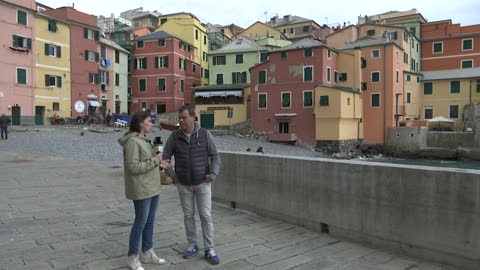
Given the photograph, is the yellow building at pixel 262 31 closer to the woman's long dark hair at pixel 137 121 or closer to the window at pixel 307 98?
the window at pixel 307 98

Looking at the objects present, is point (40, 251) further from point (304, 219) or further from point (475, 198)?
point (475, 198)

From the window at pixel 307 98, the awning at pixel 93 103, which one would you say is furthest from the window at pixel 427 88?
the awning at pixel 93 103

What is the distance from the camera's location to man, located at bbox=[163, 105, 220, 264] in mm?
4555

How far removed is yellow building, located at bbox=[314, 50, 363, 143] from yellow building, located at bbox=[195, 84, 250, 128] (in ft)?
32.9

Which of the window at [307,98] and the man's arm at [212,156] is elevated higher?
the window at [307,98]

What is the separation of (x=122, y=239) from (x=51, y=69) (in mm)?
39915

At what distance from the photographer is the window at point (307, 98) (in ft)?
135

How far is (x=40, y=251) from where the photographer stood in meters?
4.80

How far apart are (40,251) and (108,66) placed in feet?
150

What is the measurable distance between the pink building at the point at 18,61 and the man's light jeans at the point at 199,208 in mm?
36832

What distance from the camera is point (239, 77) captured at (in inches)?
2036

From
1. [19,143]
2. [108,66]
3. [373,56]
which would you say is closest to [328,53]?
[373,56]

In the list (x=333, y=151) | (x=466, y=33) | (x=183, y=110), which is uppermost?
(x=466, y=33)

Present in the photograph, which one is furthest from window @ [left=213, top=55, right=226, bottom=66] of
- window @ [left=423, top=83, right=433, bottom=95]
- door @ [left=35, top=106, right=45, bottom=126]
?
window @ [left=423, top=83, right=433, bottom=95]
